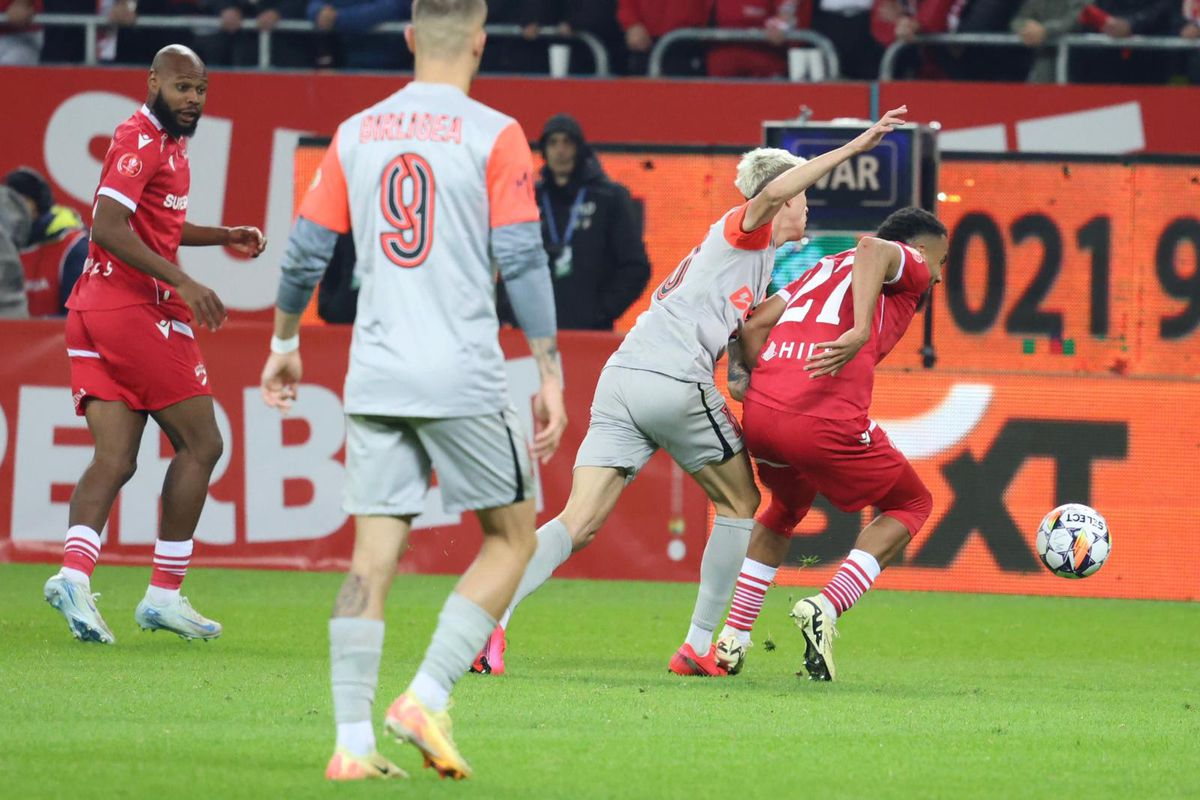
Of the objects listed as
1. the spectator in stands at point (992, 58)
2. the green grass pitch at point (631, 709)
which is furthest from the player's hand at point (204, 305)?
the spectator in stands at point (992, 58)

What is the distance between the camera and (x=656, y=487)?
481 inches

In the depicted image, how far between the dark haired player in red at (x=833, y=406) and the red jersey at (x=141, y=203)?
8.08 feet

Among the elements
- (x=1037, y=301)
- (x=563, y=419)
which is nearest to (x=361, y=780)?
(x=563, y=419)

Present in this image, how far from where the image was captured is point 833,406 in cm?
822

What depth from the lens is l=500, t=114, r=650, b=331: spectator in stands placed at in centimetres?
1304

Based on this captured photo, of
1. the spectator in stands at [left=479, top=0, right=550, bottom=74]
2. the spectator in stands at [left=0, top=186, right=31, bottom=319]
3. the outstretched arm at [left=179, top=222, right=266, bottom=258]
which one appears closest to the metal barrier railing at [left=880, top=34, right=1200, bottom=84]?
the spectator in stands at [left=479, top=0, right=550, bottom=74]

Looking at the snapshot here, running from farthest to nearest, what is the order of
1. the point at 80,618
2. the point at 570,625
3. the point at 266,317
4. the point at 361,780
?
the point at 266,317
the point at 570,625
the point at 80,618
the point at 361,780

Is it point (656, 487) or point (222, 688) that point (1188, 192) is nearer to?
point (656, 487)

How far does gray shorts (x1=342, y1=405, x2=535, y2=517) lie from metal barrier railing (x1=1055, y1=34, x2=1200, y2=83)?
10.4 metres

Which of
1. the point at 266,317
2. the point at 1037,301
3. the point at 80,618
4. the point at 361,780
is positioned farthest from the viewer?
the point at 266,317

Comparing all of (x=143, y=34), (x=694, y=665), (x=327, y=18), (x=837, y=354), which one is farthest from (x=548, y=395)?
(x=143, y=34)

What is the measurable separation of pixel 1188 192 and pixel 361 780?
9.60 m

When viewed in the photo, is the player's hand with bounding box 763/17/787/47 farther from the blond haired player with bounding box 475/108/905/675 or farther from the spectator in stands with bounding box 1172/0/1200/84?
the blond haired player with bounding box 475/108/905/675

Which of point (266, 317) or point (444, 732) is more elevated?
point (444, 732)
